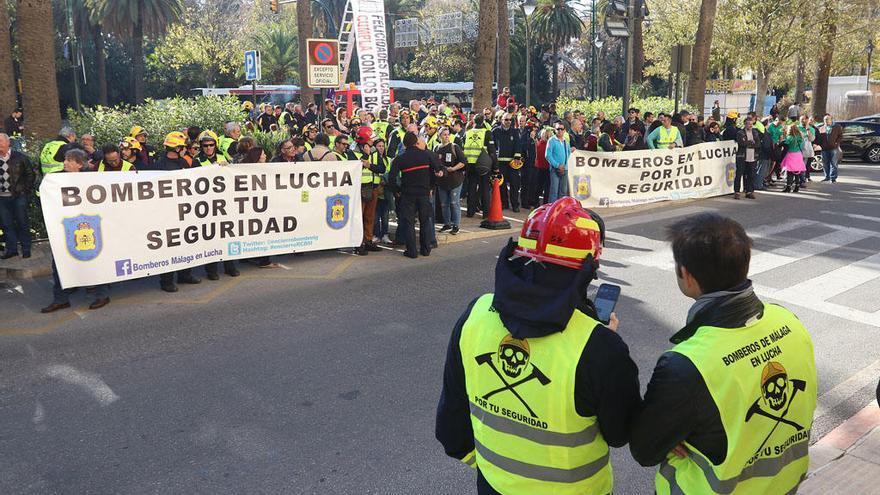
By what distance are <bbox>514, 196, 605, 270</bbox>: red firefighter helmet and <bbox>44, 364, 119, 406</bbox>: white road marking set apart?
4.50 meters

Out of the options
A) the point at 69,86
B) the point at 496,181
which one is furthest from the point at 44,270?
the point at 69,86

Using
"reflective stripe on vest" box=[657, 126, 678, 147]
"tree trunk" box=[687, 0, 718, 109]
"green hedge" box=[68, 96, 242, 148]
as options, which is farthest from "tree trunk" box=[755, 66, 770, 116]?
"green hedge" box=[68, 96, 242, 148]

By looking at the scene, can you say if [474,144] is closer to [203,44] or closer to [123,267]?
[123,267]

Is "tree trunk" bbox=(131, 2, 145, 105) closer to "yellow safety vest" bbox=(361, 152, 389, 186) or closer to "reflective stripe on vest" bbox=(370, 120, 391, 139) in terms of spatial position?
"reflective stripe on vest" bbox=(370, 120, 391, 139)

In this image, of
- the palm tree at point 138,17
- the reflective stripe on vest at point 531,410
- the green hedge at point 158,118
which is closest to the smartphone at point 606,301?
the reflective stripe on vest at point 531,410

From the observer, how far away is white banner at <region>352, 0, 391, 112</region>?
64.3 ft

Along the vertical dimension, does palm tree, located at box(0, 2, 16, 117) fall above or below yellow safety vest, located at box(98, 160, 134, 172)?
above

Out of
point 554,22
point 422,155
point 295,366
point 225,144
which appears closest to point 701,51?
point 422,155

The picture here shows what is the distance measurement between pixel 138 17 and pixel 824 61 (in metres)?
34.9

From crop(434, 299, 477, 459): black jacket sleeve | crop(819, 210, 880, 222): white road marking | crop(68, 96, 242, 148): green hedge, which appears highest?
crop(68, 96, 242, 148): green hedge

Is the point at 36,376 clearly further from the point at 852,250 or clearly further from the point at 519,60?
the point at 519,60

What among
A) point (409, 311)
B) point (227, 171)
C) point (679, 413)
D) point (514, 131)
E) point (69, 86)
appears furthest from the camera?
point (69, 86)

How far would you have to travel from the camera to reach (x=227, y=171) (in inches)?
379

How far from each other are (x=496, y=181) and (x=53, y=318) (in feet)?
24.5
